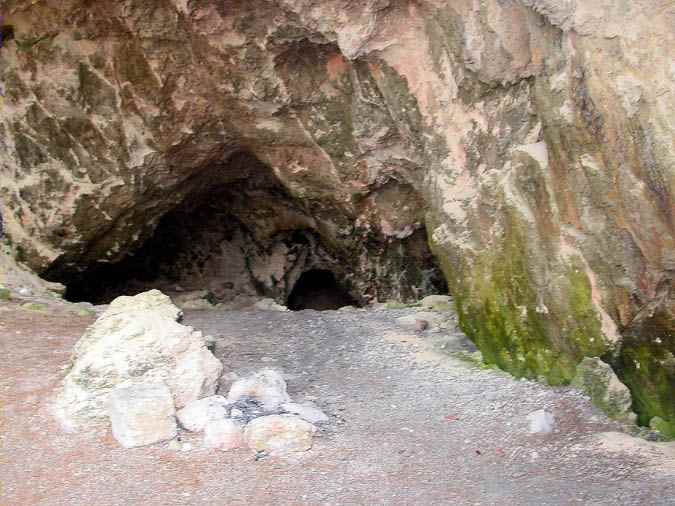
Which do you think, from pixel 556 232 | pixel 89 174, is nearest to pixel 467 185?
pixel 556 232

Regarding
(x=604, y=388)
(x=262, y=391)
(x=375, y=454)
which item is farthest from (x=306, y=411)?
(x=604, y=388)

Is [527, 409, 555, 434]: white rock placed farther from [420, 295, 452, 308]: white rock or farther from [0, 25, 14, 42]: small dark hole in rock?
[0, 25, 14, 42]: small dark hole in rock

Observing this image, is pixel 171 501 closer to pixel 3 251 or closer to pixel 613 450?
pixel 613 450

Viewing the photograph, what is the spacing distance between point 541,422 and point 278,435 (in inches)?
49.8

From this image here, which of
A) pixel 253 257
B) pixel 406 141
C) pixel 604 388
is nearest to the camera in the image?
pixel 604 388

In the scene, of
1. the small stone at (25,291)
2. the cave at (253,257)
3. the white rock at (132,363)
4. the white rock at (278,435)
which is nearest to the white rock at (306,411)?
the white rock at (278,435)

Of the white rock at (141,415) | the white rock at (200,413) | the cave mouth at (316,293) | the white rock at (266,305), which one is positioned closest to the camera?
the white rock at (141,415)

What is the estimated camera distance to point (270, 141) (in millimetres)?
6766

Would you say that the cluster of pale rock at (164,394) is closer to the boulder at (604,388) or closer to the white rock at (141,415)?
the white rock at (141,415)

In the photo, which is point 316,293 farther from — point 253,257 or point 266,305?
point 266,305

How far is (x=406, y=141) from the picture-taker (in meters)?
5.73

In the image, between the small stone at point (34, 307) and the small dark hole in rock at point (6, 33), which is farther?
the small dark hole in rock at point (6, 33)

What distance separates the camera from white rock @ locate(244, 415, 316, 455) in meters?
3.32

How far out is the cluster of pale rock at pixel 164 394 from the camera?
3.35 meters
